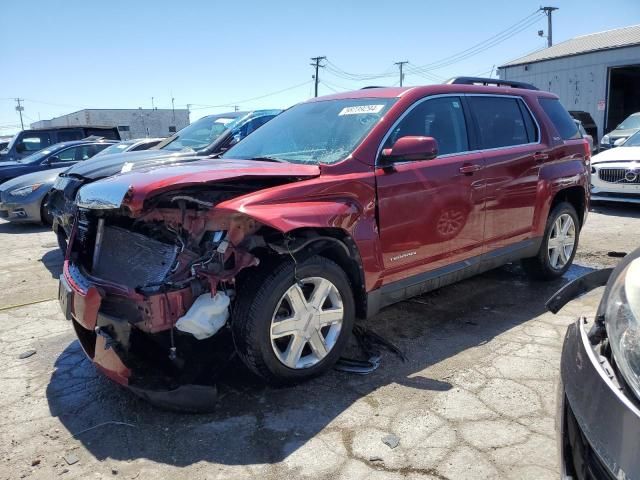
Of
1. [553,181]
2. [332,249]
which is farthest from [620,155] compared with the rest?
[332,249]

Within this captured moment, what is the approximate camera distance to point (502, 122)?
4.50m

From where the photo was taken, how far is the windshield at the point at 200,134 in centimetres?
773

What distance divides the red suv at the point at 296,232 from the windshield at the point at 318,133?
15mm

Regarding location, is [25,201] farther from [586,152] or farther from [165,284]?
[586,152]

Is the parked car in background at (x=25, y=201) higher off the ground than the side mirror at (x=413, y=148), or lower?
lower

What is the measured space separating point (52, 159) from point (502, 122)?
975 centimetres

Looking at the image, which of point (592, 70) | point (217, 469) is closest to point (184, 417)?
point (217, 469)

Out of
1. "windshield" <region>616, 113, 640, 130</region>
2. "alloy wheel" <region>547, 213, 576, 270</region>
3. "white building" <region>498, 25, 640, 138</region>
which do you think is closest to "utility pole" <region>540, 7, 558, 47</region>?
"white building" <region>498, 25, 640, 138</region>

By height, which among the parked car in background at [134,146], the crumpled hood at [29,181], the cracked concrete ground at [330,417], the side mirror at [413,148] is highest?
the parked car in background at [134,146]

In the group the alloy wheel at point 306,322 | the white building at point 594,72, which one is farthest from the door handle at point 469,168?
the white building at point 594,72

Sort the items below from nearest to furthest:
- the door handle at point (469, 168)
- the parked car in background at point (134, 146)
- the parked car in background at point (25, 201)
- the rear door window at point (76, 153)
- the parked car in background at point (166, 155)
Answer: the door handle at point (469, 168), the parked car in background at point (166, 155), the parked car in background at point (25, 201), the parked car in background at point (134, 146), the rear door window at point (76, 153)

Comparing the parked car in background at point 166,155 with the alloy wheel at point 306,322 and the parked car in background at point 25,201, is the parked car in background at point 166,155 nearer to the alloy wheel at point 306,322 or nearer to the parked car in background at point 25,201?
the parked car in background at point 25,201

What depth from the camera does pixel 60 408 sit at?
3.05 m

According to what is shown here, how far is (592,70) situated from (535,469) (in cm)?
2568
